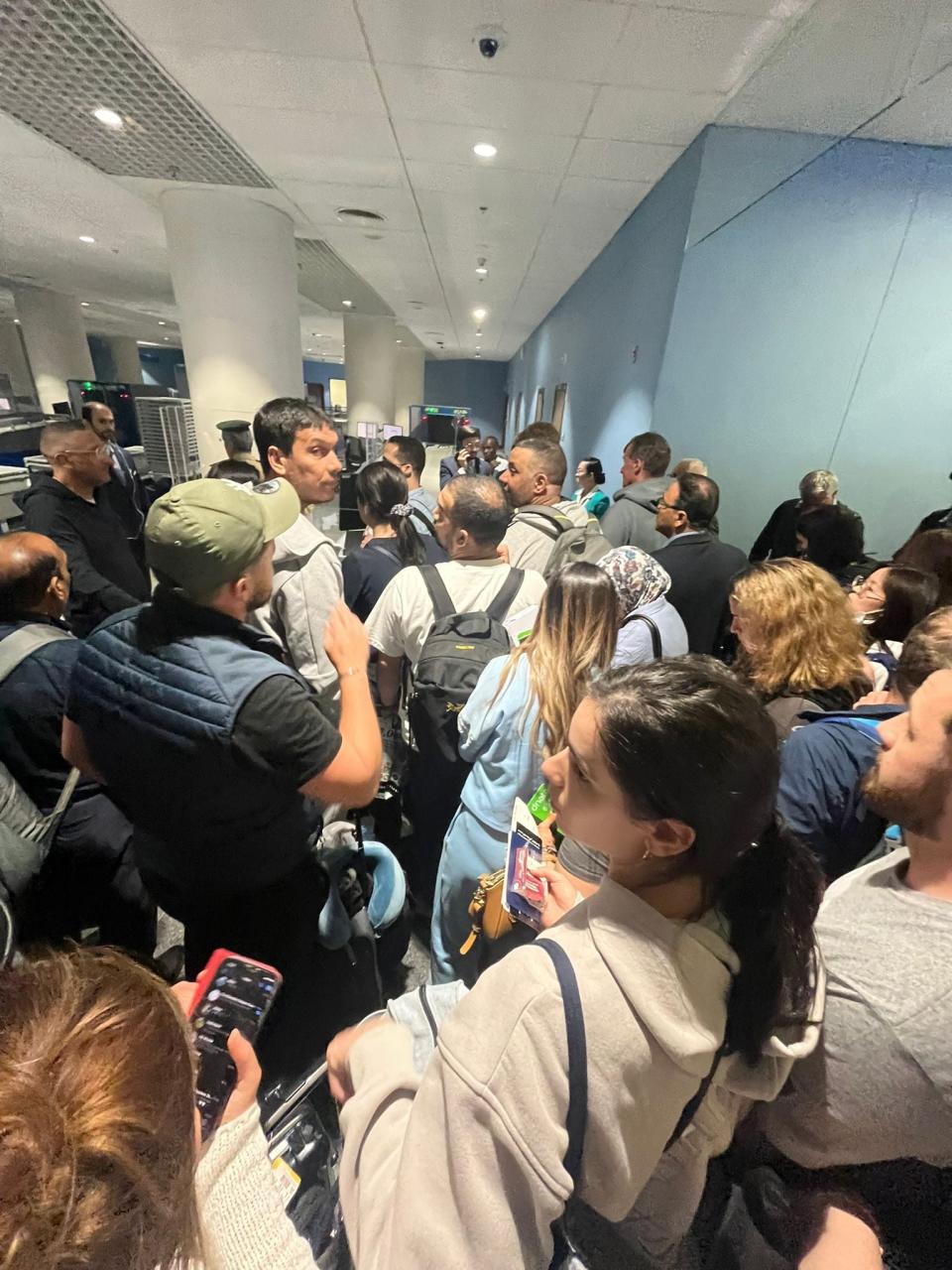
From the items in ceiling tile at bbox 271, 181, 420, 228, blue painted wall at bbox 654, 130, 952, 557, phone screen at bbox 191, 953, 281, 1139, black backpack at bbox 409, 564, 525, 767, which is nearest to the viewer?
phone screen at bbox 191, 953, 281, 1139

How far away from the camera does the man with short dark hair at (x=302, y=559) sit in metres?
1.73

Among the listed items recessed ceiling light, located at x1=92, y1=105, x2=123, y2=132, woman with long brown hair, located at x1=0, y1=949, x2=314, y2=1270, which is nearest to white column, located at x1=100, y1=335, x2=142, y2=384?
recessed ceiling light, located at x1=92, y1=105, x2=123, y2=132

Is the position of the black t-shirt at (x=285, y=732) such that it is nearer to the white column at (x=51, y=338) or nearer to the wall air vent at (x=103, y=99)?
the wall air vent at (x=103, y=99)

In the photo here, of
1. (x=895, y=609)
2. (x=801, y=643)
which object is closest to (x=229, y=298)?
(x=801, y=643)

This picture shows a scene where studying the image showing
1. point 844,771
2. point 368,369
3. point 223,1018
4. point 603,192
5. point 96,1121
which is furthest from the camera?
point 368,369

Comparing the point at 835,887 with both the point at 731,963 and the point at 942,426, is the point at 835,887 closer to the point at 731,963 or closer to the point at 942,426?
the point at 731,963

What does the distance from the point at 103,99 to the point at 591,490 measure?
4028 millimetres

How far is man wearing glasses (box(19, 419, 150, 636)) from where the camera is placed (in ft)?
8.52

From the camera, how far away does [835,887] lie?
0.87 metres

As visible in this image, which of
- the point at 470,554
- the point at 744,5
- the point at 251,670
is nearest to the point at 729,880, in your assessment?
the point at 251,670

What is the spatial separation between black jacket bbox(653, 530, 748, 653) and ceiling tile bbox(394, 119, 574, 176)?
2.54 m

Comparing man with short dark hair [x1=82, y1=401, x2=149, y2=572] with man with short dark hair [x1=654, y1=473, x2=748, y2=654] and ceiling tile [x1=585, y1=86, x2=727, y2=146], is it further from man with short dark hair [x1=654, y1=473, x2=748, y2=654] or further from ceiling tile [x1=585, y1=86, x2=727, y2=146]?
ceiling tile [x1=585, y1=86, x2=727, y2=146]

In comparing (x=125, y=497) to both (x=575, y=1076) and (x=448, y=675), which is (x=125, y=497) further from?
(x=575, y=1076)

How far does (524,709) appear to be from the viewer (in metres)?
1.40
